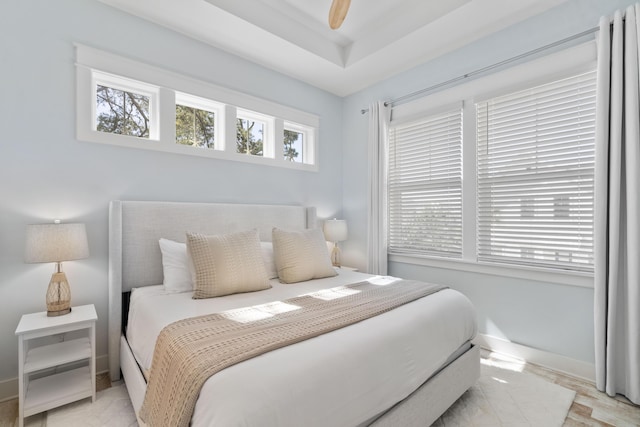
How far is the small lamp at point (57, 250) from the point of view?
1790 mm

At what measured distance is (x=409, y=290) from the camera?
2055mm

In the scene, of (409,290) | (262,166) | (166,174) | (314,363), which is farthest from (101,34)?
(409,290)

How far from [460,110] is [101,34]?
3137 millimetres

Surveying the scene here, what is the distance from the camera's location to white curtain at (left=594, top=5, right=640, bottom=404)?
1.91m

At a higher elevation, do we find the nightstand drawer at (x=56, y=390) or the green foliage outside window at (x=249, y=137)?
the green foliage outside window at (x=249, y=137)

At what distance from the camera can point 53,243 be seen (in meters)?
1.82

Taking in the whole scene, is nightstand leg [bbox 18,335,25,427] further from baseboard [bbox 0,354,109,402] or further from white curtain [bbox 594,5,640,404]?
white curtain [bbox 594,5,640,404]

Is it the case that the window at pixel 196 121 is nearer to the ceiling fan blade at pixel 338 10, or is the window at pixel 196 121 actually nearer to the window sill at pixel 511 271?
the ceiling fan blade at pixel 338 10

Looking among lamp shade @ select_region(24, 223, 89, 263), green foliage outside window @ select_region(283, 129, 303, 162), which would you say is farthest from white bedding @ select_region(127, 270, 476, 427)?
green foliage outside window @ select_region(283, 129, 303, 162)

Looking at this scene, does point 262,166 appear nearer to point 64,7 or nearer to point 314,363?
point 64,7

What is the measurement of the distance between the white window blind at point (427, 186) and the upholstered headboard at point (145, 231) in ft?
5.54

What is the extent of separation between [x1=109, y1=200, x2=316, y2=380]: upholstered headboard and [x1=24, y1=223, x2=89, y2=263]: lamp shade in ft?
0.89

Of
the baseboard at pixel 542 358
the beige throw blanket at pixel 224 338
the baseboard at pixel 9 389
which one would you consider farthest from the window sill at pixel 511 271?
the baseboard at pixel 9 389

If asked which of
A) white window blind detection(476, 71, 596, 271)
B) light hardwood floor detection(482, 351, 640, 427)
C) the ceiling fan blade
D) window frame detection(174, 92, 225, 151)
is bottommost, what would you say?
light hardwood floor detection(482, 351, 640, 427)
